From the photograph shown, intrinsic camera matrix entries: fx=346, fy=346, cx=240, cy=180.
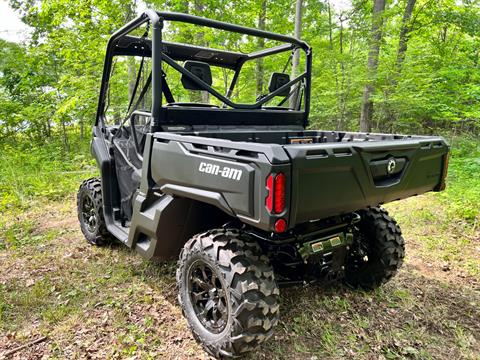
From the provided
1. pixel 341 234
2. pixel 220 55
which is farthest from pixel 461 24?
pixel 341 234

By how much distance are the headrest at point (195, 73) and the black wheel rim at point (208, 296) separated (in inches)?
55.3

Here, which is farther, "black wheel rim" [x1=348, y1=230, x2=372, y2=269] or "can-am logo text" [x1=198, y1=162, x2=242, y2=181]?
"black wheel rim" [x1=348, y1=230, x2=372, y2=269]

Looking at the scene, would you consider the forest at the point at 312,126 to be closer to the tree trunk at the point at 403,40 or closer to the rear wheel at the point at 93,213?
the tree trunk at the point at 403,40

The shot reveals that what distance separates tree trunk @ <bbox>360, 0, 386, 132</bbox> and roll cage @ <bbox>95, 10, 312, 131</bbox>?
4597 millimetres

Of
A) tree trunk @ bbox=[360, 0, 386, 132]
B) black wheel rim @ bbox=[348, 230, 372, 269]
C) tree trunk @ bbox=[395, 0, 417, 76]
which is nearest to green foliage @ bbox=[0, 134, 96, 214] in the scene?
black wheel rim @ bbox=[348, 230, 372, 269]

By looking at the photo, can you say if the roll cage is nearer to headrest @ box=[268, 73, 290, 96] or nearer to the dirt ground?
headrest @ box=[268, 73, 290, 96]

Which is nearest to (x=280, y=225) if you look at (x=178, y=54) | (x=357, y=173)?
(x=357, y=173)

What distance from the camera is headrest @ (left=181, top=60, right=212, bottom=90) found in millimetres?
2758

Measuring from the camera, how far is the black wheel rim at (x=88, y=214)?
379cm

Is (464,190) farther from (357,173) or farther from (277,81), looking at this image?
(357,173)

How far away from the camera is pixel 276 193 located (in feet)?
5.09

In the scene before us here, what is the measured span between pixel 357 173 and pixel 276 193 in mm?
556

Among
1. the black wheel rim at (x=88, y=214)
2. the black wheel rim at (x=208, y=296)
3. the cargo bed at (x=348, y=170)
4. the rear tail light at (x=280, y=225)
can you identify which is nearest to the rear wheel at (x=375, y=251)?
the cargo bed at (x=348, y=170)

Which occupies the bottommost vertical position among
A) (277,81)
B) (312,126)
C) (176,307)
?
(176,307)
